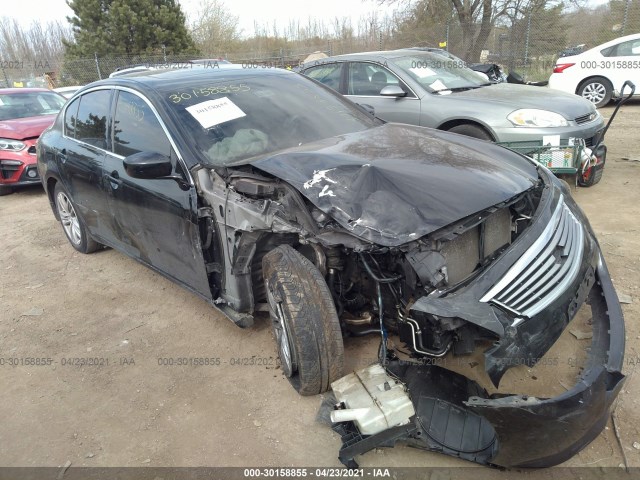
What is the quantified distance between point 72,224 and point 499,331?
437cm

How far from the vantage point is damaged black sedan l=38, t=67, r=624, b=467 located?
195 centimetres

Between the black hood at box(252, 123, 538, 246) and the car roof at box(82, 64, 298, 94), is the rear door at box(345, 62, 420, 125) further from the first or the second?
the black hood at box(252, 123, 538, 246)

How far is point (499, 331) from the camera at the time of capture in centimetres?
185

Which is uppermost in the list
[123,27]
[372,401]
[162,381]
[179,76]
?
[123,27]

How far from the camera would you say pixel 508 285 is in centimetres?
205

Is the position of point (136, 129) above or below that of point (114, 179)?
above

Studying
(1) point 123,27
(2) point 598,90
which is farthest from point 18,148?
(1) point 123,27

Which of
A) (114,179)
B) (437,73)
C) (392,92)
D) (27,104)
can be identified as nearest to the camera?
(114,179)

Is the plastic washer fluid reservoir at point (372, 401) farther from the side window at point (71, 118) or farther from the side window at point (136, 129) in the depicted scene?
the side window at point (71, 118)

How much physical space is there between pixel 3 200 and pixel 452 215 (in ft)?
24.4

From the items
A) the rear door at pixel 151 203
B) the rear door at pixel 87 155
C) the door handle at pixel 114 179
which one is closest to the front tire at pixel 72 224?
the rear door at pixel 87 155

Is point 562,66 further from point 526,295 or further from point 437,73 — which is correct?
point 526,295

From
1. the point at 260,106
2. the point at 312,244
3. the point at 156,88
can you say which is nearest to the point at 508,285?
the point at 312,244

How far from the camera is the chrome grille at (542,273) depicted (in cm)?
200
